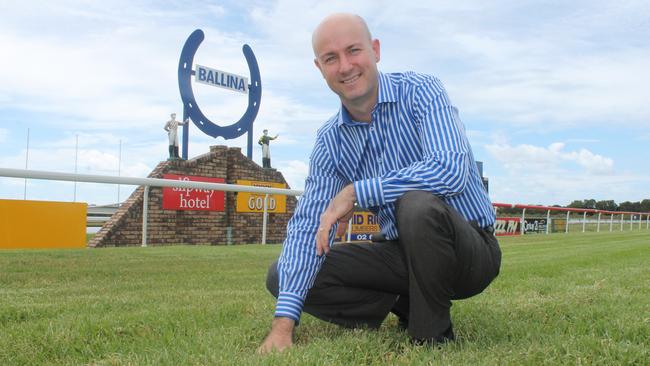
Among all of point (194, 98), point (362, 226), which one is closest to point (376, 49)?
point (362, 226)

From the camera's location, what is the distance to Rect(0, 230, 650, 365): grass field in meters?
1.89

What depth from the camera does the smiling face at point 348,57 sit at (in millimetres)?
2182

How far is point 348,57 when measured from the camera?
2.19 meters

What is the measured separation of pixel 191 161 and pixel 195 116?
1193mm

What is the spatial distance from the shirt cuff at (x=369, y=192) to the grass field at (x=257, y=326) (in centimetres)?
48

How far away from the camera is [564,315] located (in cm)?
269

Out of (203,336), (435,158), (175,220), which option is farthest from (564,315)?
(175,220)

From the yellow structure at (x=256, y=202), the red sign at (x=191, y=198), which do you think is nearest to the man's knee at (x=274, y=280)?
the red sign at (x=191, y=198)

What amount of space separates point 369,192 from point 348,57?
20.4 inches

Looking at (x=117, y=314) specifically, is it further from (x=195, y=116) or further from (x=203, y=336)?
(x=195, y=116)

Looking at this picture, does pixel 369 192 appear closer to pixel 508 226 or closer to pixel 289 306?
pixel 289 306

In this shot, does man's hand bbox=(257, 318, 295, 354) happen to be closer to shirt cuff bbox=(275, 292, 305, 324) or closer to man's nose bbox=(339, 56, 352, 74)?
shirt cuff bbox=(275, 292, 305, 324)

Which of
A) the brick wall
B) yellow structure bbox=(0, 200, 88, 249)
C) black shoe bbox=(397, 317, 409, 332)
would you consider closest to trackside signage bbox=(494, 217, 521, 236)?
the brick wall

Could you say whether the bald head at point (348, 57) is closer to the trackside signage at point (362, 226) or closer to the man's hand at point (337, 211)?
the man's hand at point (337, 211)
